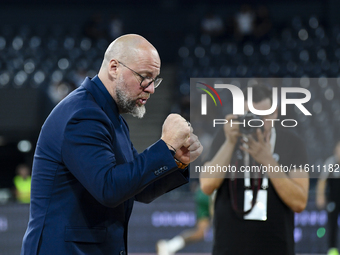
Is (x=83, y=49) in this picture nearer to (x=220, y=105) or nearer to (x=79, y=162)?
(x=220, y=105)

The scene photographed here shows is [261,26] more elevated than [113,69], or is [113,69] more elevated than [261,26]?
[261,26]

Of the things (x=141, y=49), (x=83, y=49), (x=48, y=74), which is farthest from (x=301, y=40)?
(x=141, y=49)

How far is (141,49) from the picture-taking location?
204 cm

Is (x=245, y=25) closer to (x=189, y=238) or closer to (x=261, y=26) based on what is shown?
(x=261, y=26)

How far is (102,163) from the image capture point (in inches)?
68.2

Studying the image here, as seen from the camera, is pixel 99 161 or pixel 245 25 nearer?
pixel 99 161

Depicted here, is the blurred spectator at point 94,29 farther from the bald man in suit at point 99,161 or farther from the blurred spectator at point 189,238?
the bald man in suit at point 99,161

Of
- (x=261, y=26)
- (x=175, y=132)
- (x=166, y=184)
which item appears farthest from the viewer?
(x=261, y=26)

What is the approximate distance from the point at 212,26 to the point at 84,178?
441 inches

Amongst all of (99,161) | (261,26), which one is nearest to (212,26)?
(261,26)

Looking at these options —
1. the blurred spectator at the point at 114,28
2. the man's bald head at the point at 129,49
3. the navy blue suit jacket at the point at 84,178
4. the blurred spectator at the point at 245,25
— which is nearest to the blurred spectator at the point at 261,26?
the blurred spectator at the point at 245,25

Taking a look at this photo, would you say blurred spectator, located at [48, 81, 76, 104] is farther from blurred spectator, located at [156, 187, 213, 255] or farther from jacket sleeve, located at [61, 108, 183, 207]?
jacket sleeve, located at [61, 108, 183, 207]

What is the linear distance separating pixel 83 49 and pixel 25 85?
1.86 metres

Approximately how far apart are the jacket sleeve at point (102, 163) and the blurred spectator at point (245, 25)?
1072cm
